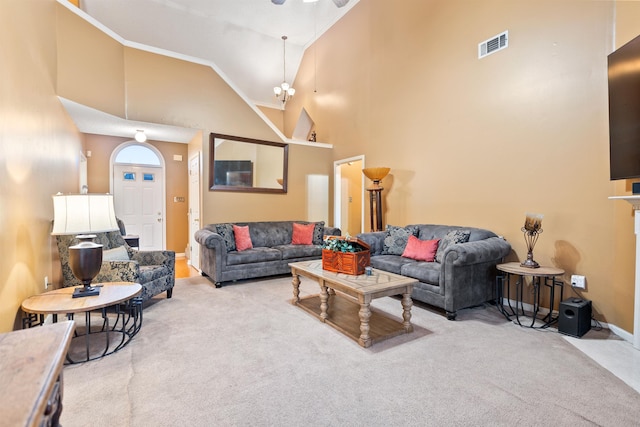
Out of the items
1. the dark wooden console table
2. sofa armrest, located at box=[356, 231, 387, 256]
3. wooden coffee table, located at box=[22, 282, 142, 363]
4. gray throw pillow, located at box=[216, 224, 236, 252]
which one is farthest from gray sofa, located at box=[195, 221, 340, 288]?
the dark wooden console table

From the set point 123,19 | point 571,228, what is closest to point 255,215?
point 123,19

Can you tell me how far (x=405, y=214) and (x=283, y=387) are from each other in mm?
3496

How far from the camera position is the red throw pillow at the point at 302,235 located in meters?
5.20

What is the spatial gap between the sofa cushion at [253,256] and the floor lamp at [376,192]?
1.68 m

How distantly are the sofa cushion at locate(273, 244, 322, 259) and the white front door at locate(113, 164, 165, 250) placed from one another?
2981 mm

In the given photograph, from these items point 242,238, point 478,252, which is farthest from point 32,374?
point 242,238

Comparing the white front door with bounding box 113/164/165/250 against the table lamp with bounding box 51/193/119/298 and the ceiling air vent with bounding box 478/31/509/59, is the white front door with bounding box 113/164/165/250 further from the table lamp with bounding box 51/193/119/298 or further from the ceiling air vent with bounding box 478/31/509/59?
the ceiling air vent with bounding box 478/31/509/59

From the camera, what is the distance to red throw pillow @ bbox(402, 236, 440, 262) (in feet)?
11.9

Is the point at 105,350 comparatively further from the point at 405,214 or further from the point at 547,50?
the point at 547,50

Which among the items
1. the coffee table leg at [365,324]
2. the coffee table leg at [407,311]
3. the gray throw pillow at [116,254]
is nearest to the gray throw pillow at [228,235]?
the gray throw pillow at [116,254]

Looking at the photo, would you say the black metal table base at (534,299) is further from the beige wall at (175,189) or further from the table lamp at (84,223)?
the beige wall at (175,189)

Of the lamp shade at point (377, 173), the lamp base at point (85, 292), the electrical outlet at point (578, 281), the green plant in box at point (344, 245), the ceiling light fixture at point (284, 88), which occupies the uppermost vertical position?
the ceiling light fixture at point (284, 88)

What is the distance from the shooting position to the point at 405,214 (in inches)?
188

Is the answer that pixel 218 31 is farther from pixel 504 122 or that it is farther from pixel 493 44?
pixel 504 122
